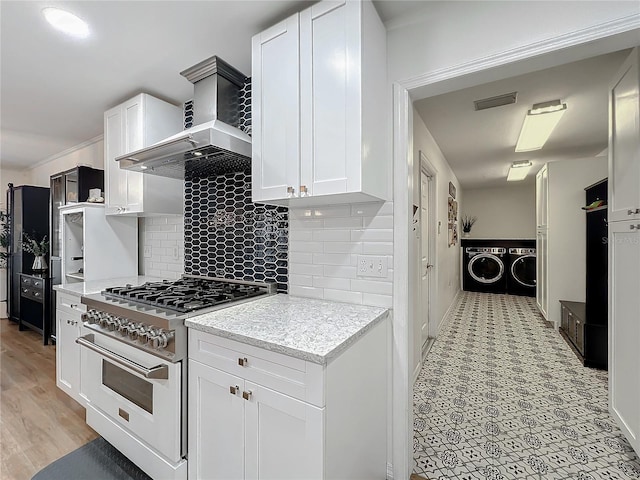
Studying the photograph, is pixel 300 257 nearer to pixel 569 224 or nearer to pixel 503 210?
pixel 569 224

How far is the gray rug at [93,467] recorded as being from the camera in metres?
1.64

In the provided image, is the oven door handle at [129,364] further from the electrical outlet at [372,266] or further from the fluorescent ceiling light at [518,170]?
the fluorescent ceiling light at [518,170]

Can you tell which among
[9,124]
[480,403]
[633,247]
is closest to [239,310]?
[480,403]

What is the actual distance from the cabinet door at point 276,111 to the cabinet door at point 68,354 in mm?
1820

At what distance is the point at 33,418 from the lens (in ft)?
7.09

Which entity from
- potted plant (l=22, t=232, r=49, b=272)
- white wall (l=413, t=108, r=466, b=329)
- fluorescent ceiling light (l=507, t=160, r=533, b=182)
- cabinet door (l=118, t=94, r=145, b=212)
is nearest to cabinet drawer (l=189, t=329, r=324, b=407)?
cabinet door (l=118, t=94, r=145, b=212)

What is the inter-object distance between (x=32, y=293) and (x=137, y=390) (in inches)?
140

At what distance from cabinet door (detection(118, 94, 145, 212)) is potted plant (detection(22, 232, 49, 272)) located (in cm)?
249

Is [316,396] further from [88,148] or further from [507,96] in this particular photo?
[88,148]

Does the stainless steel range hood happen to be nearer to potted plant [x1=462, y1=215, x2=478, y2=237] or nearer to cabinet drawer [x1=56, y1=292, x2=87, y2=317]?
cabinet drawer [x1=56, y1=292, x2=87, y2=317]

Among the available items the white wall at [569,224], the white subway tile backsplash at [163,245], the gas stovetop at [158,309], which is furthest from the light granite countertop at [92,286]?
the white wall at [569,224]

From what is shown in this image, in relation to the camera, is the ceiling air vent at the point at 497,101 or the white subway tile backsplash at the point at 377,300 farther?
the ceiling air vent at the point at 497,101

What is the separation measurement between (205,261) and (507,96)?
2.87 metres

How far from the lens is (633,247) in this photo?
1.58 metres
